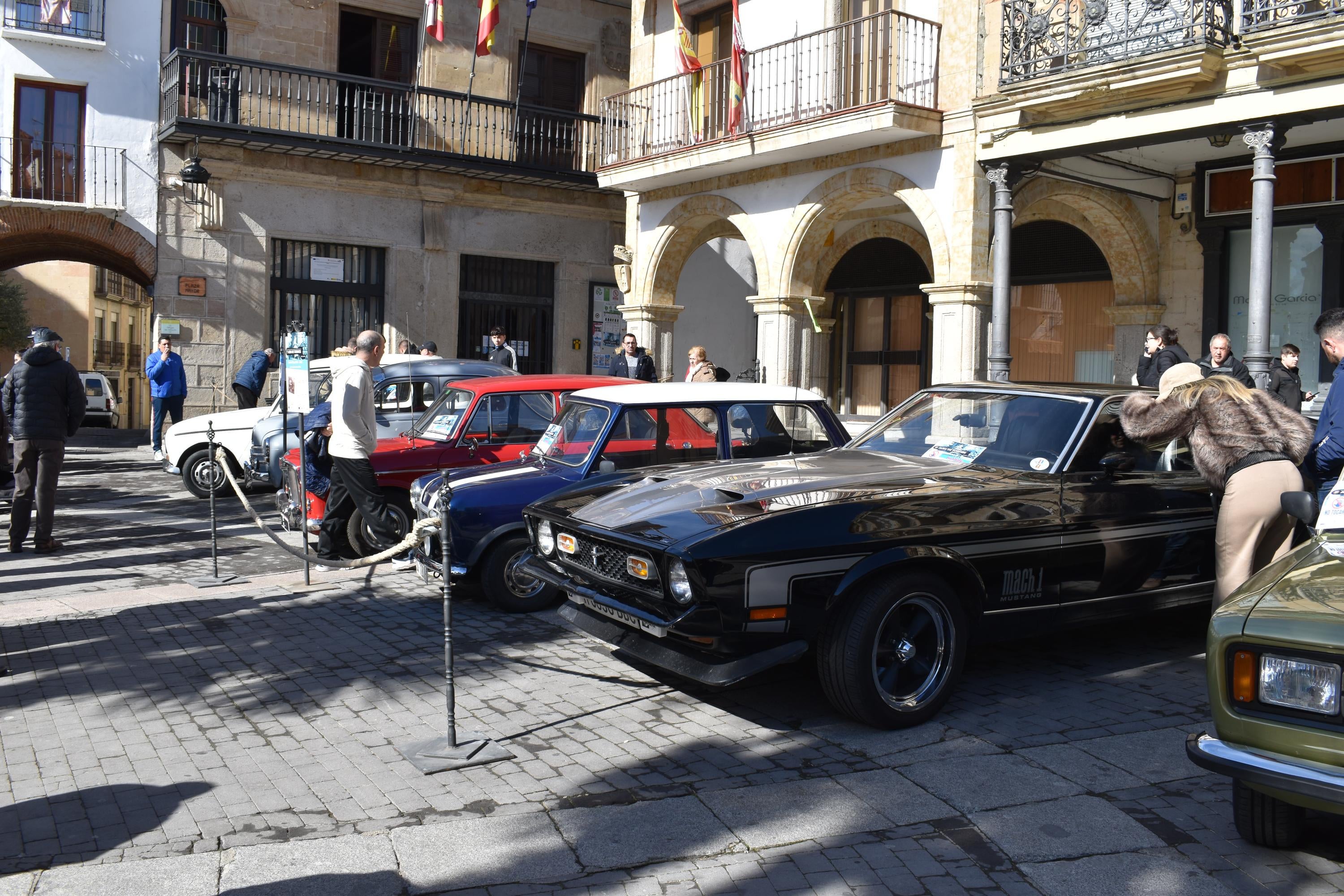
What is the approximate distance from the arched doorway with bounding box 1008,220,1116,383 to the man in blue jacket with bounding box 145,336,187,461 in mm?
12103

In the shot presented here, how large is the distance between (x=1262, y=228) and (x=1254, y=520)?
6.84 metres

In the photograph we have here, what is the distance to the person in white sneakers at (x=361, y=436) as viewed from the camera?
336 inches

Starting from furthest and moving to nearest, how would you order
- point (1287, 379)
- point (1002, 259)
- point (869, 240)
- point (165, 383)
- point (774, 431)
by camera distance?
1. point (869, 240)
2. point (165, 383)
3. point (1002, 259)
4. point (1287, 379)
5. point (774, 431)

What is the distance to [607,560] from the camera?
5516 millimetres

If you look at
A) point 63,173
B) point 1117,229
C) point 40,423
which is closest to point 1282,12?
point 1117,229

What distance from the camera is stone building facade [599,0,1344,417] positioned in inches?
460

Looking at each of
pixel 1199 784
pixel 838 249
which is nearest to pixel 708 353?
pixel 838 249

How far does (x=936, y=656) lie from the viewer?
531 centimetres

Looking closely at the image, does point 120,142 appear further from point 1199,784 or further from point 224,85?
point 1199,784

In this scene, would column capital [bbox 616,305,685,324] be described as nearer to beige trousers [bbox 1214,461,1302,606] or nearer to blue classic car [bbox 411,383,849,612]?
blue classic car [bbox 411,383,849,612]

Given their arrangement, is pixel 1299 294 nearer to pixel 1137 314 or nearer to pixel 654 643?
pixel 1137 314

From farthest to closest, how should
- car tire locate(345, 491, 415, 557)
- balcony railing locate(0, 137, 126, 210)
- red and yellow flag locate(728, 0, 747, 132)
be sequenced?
balcony railing locate(0, 137, 126, 210) < red and yellow flag locate(728, 0, 747, 132) < car tire locate(345, 491, 415, 557)

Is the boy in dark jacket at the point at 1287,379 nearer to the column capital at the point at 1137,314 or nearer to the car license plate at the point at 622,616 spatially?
the column capital at the point at 1137,314

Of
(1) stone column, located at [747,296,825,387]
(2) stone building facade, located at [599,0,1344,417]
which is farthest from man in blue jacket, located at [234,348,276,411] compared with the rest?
(1) stone column, located at [747,296,825,387]
